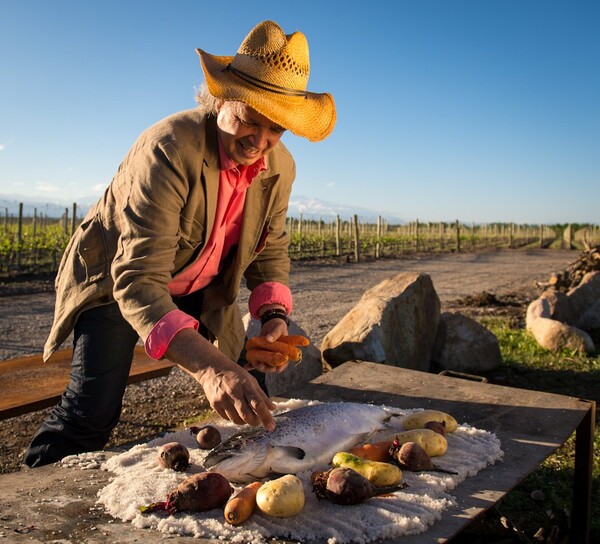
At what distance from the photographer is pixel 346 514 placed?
1704 millimetres

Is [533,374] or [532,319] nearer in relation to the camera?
[533,374]

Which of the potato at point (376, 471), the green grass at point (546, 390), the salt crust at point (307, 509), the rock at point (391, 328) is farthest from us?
the rock at point (391, 328)

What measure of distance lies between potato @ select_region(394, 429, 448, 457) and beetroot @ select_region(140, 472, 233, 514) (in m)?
0.70

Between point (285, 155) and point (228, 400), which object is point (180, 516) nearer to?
point (228, 400)

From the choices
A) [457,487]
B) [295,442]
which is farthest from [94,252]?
[457,487]

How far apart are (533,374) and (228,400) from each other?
15.3ft

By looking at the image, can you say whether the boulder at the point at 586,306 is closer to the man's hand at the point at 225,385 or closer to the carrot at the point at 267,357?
the carrot at the point at 267,357

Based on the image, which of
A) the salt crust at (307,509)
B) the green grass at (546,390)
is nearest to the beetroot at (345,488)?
the salt crust at (307,509)

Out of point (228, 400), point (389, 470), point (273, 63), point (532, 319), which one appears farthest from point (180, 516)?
point (532, 319)

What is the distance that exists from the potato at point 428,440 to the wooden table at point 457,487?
157mm

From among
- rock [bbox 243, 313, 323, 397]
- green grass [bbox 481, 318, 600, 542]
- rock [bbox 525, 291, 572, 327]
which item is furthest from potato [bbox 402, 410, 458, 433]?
rock [bbox 525, 291, 572, 327]

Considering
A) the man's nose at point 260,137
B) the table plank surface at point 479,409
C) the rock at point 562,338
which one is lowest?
the rock at point 562,338

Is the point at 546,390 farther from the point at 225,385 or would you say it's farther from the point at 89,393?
the point at 225,385

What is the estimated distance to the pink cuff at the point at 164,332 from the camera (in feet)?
6.46
